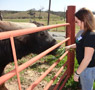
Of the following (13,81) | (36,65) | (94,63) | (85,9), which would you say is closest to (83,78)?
(94,63)

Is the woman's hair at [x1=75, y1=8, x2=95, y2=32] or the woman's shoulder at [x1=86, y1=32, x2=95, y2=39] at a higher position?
the woman's hair at [x1=75, y1=8, x2=95, y2=32]

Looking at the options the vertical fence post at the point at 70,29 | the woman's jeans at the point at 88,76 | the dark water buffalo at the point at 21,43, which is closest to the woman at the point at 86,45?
the woman's jeans at the point at 88,76

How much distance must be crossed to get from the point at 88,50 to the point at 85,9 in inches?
21.3

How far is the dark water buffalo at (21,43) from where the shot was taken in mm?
2703

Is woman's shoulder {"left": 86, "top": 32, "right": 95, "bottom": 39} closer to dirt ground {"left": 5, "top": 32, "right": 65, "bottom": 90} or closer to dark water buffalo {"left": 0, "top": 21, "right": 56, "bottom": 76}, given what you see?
dark water buffalo {"left": 0, "top": 21, "right": 56, "bottom": 76}

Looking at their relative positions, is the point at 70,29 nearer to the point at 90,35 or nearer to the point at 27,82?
the point at 90,35

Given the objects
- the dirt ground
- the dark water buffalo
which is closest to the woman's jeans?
the dirt ground

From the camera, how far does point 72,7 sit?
300 centimetres

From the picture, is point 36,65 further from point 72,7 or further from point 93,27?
point 93,27

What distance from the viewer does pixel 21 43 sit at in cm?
294

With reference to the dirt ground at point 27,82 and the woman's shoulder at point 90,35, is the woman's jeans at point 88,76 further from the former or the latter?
the dirt ground at point 27,82

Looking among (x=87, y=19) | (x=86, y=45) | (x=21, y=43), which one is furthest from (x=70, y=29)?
(x=86, y=45)

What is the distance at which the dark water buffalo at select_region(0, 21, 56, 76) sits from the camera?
8.87 ft

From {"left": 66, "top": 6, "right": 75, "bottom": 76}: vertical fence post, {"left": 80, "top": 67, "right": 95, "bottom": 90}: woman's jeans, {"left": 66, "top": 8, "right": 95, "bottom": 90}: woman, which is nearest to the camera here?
{"left": 66, "top": 8, "right": 95, "bottom": 90}: woman
